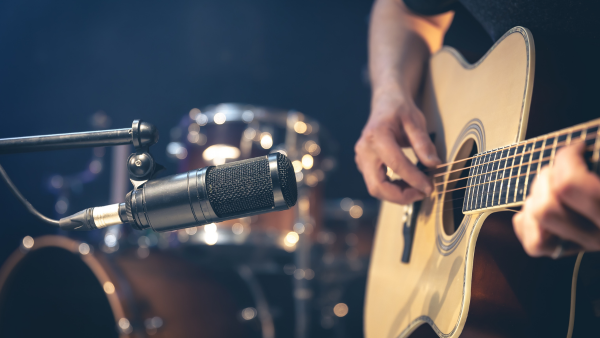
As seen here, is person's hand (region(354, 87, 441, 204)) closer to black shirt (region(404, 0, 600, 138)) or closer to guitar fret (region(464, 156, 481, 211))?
guitar fret (region(464, 156, 481, 211))

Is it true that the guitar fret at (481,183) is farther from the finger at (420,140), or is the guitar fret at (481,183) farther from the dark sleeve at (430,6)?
the dark sleeve at (430,6)

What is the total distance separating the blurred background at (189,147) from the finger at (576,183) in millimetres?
1802

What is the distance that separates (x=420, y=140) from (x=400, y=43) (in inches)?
21.5

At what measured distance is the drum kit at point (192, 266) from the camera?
1885 mm

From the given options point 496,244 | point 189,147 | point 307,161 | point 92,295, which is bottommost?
point 92,295

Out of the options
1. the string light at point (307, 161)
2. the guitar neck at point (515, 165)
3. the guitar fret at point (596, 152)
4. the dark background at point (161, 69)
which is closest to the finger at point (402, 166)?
the guitar neck at point (515, 165)

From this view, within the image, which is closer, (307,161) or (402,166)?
(402,166)

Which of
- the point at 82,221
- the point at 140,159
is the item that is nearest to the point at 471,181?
the point at 140,159

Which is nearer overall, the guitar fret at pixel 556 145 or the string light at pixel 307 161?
the guitar fret at pixel 556 145

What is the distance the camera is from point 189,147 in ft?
8.32

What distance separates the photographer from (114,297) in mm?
1770

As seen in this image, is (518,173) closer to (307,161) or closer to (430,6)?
(430,6)

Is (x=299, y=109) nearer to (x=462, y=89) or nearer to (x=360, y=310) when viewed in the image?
(x=360, y=310)

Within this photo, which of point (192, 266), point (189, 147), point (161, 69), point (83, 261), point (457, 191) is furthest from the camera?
point (161, 69)
